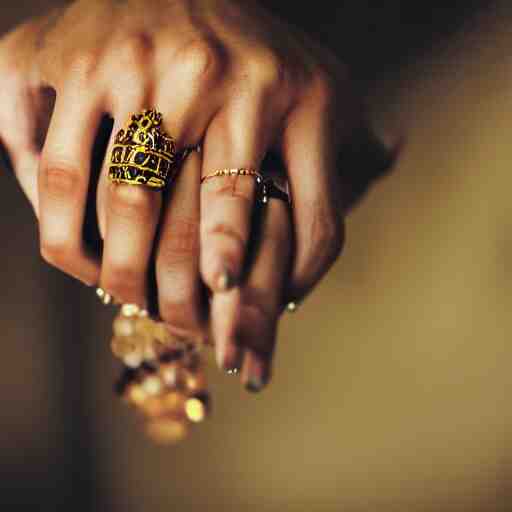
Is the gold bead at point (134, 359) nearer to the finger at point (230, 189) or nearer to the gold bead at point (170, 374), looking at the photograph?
the gold bead at point (170, 374)

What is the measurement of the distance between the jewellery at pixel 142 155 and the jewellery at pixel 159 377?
0.86 feet

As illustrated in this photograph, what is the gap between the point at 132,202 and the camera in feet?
1.23

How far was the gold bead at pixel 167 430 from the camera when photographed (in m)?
0.93

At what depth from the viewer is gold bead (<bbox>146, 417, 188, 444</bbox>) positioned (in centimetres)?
93

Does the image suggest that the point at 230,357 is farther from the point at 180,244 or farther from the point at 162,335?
the point at 162,335

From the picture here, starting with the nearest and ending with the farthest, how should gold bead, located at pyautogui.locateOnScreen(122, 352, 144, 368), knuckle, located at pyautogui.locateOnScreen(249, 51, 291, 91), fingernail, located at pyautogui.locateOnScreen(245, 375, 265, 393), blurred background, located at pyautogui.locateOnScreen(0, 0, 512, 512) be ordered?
fingernail, located at pyautogui.locateOnScreen(245, 375, 265, 393) → knuckle, located at pyautogui.locateOnScreen(249, 51, 291, 91) → blurred background, located at pyautogui.locateOnScreen(0, 0, 512, 512) → gold bead, located at pyautogui.locateOnScreen(122, 352, 144, 368)

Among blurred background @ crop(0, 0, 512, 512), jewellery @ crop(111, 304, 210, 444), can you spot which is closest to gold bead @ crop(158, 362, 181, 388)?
jewellery @ crop(111, 304, 210, 444)

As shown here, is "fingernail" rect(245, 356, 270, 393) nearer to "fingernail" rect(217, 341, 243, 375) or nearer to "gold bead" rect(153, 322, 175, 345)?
"fingernail" rect(217, 341, 243, 375)

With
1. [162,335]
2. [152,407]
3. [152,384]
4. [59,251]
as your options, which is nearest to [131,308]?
[59,251]

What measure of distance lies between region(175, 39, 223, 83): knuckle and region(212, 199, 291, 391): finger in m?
0.12

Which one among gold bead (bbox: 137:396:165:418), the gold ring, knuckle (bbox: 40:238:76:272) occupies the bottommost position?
gold bead (bbox: 137:396:165:418)

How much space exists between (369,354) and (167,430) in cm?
38

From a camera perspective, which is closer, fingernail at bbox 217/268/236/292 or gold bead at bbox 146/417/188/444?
fingernail at bbox 217/268/236/292

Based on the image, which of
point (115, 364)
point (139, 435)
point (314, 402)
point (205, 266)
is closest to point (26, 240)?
point (115, 364)
